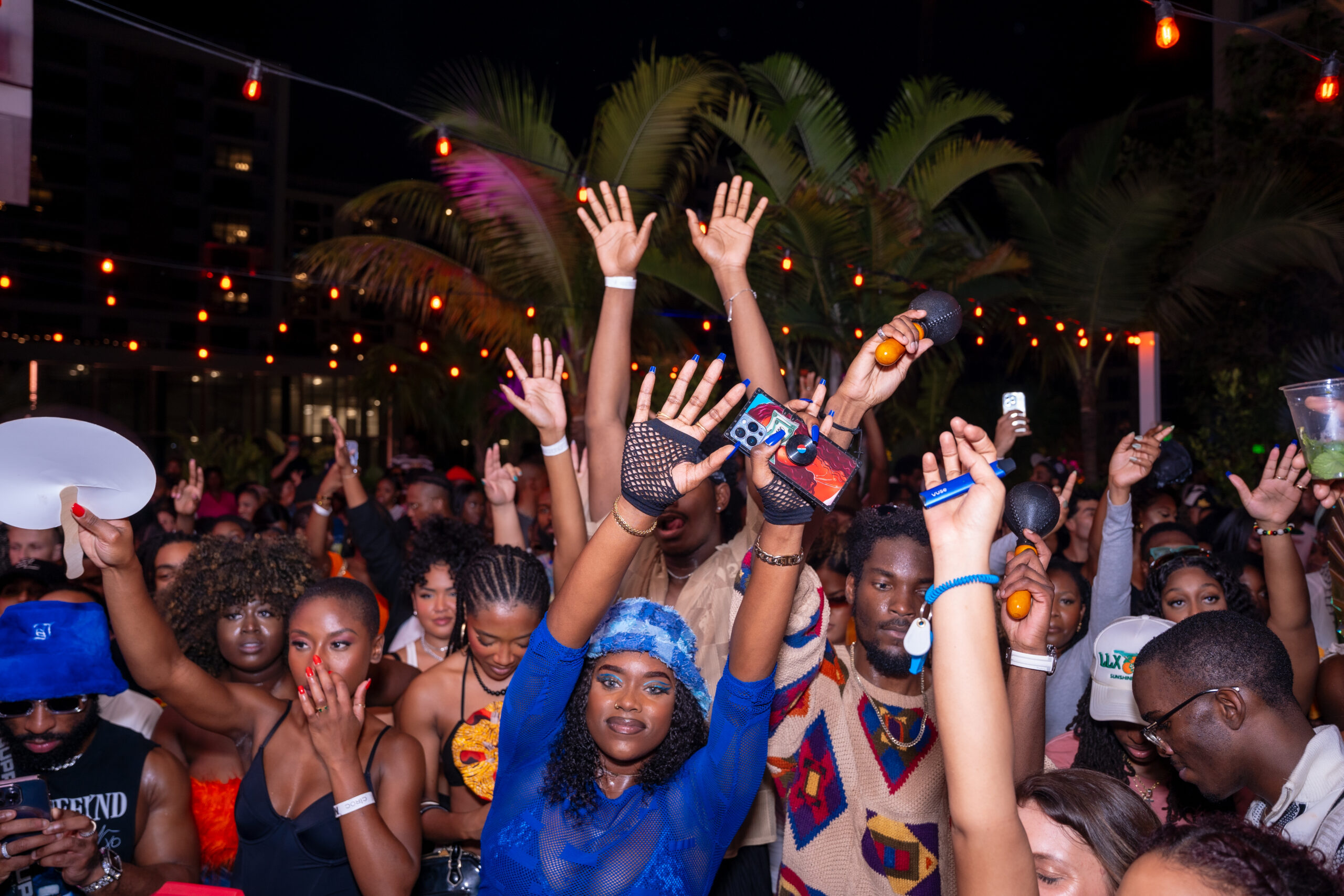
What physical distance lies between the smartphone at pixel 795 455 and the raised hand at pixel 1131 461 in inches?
84.4

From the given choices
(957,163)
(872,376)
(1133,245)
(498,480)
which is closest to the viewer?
(872,376)

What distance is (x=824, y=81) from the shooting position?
1105 centimetres

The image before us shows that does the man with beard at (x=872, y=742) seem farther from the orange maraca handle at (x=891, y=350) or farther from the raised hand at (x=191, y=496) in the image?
the raised hand at (x=191, y=496)

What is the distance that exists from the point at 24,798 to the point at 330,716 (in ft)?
2.21

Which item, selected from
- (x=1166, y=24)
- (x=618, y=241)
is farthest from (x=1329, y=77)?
(x=618, y=241)

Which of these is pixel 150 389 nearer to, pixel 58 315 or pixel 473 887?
pixel 58 315

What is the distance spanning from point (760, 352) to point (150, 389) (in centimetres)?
3931

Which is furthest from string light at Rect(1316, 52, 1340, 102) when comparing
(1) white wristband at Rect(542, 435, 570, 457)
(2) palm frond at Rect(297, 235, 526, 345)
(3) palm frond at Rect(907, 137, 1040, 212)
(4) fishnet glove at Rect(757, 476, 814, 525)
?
(2) palm frond at Rect(297, 235, 526, 345)

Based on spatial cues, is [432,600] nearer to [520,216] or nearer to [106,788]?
[106,788]

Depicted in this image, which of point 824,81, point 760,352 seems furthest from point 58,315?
point 760,352

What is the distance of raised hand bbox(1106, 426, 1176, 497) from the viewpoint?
3.66 meters

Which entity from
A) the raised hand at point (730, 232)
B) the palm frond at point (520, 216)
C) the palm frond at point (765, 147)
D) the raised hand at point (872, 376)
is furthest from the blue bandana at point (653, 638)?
the palm frond at point (765, 147)

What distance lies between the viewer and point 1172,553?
391cm

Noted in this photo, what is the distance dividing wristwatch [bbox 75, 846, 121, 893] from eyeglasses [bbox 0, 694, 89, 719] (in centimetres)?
42
